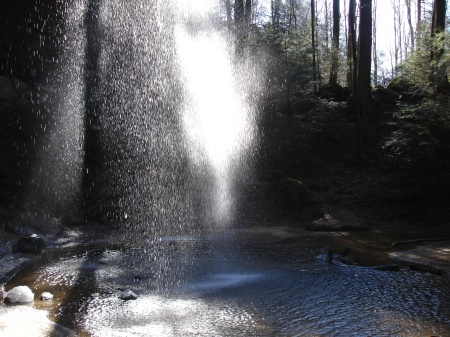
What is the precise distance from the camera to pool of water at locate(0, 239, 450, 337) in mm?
4188

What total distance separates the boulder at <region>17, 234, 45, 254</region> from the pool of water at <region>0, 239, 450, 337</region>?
Answer: 588 mm

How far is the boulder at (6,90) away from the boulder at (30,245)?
8441 millimetres

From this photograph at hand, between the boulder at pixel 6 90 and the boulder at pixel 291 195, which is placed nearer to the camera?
the boulder at pixel 291 195

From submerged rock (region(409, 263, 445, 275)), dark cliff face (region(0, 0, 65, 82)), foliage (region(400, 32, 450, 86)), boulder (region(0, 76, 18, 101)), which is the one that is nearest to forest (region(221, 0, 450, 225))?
foliage (region(400, 32, 450, 86))

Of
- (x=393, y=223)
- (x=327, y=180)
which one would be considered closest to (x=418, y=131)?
(x=393, y=223)

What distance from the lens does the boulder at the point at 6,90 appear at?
561 inches

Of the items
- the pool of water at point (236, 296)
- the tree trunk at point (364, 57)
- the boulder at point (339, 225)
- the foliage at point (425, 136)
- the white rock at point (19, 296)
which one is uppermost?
the tree trunk at point (364, 57)

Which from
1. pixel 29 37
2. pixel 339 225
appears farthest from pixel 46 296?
pixel 29 37

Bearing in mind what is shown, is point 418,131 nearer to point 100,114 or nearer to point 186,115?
point 186,115

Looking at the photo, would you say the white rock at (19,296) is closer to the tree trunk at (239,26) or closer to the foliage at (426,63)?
the foliage at (426,63)

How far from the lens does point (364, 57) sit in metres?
16.4

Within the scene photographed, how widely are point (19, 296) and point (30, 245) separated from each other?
3.38 metres

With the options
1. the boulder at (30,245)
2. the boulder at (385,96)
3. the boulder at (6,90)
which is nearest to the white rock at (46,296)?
the boulder at (30,245)

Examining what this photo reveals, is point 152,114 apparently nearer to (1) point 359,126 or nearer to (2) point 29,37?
(2) point 29,37
